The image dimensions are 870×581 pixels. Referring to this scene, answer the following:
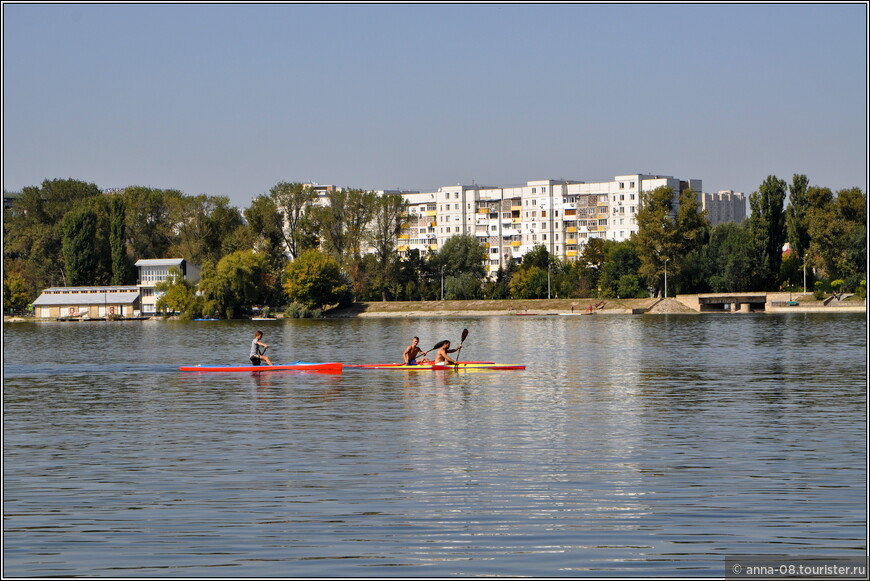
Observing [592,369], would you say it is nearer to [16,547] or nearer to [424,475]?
[424,475]

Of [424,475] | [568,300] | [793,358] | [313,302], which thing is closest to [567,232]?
[568,300]

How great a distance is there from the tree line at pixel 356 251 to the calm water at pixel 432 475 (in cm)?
8524

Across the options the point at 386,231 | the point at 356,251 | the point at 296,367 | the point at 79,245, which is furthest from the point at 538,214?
the point at 296,367

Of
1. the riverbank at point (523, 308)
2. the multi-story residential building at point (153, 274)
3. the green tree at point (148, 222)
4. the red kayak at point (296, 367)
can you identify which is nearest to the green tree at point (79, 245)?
the multi-story residential building at point (153, 274)

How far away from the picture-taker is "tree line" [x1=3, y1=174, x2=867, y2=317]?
117750mm

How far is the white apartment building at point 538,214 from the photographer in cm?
17062

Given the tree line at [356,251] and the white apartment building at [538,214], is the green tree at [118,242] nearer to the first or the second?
the tree line at [356,251]

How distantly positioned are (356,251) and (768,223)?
48.5 metres

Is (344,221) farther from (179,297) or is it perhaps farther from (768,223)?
(768,223)

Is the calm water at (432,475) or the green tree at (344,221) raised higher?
the green tree at (344,221)

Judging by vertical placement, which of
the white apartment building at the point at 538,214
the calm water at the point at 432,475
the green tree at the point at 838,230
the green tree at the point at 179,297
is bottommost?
the calm water at the point at 432,475

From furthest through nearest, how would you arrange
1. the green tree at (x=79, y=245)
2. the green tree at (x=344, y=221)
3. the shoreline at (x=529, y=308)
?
the green tree at (x=344, y=221)
the green tree at (x=79, y=245)
the shoreline at (x=529, y=308)

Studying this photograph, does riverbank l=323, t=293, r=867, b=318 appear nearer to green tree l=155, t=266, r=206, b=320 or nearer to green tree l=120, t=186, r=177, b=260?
green tree l=155, t=266, r=206, b=320

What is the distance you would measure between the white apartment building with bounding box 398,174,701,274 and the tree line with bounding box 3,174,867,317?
30.8 metres
